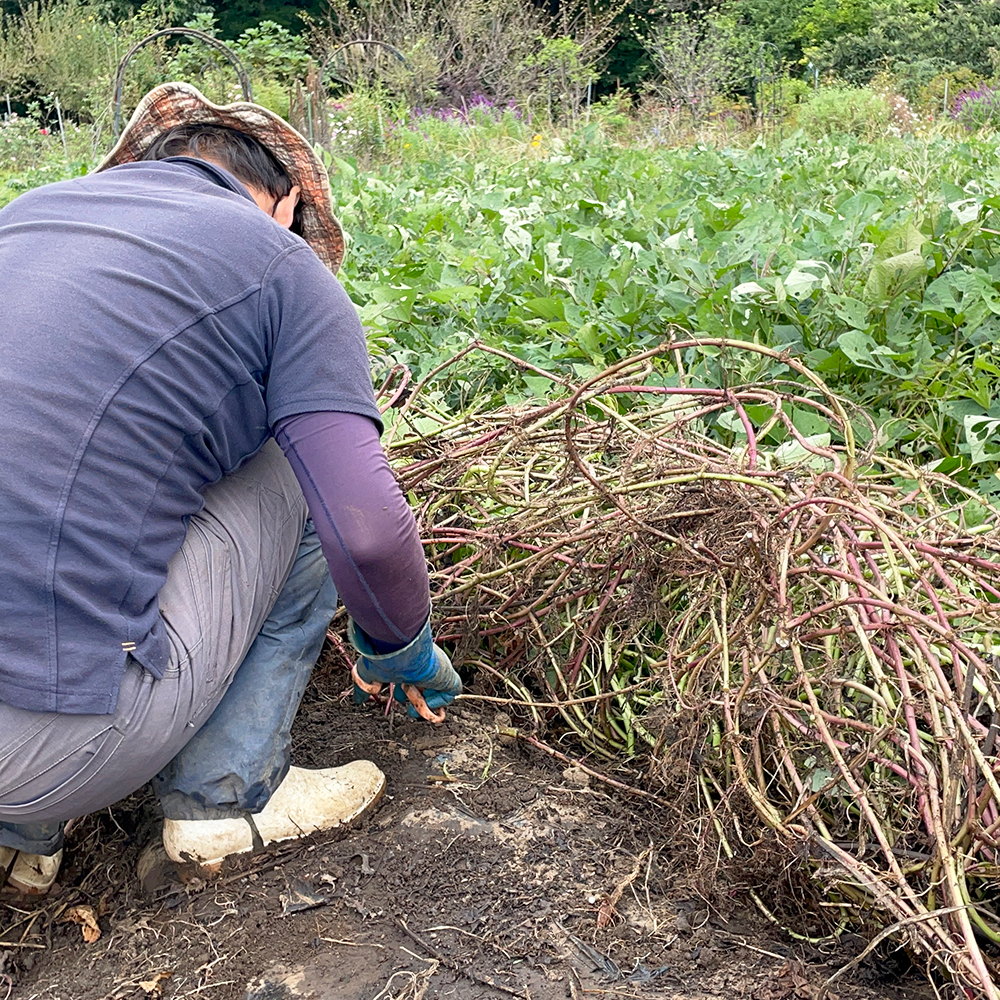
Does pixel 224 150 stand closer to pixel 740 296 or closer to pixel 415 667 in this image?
pixel 415 667

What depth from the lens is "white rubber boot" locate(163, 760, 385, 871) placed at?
1799 millimetres

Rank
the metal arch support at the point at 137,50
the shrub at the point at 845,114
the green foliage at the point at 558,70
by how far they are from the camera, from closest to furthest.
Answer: the metal arch support at the point at 137,50, the shrub at the point at 845,114, the green foliage at the point at 558,70

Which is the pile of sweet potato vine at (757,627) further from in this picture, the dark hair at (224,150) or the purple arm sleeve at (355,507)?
the dark hair at (224,150)

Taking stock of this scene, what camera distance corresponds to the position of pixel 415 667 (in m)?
1.86

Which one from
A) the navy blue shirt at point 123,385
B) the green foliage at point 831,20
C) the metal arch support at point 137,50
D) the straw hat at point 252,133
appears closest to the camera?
the navy blue shirt at point 123,385

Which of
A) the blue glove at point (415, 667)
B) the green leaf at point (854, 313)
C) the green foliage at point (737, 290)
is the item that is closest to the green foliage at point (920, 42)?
the green foliage at point (737, 290)

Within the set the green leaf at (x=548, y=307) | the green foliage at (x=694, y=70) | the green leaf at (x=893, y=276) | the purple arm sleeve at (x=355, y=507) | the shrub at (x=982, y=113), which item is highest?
the purple arm sleeve at (x=355, y=507)

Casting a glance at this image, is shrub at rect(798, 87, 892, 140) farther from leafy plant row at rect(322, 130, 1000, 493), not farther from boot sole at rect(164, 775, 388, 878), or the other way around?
boot sole at rect(164, 775, 388, 878)

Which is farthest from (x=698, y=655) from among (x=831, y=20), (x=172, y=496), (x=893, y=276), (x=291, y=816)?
(x=831, y=20)

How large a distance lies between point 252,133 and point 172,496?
871 millimetres

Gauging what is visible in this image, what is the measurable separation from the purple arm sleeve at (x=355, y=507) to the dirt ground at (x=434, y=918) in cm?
46

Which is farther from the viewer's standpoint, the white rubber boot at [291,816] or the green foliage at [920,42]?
the green foliage at [920,42]

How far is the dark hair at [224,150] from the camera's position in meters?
1.87

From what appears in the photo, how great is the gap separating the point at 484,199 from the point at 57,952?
3974mm
